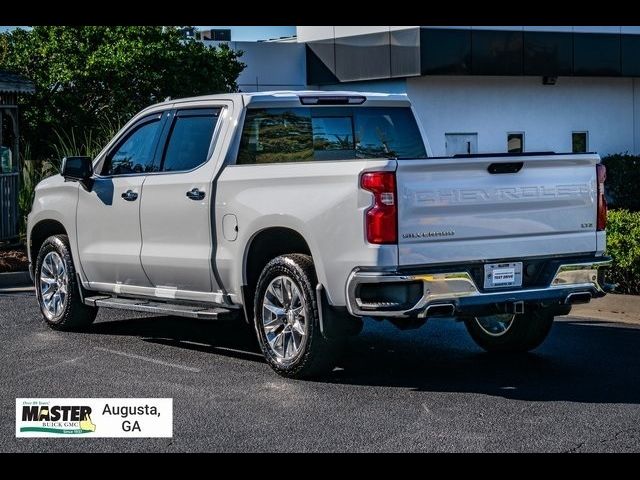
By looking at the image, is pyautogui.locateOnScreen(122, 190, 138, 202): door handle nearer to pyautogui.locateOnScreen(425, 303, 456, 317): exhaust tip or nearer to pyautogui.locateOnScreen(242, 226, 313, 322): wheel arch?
pyautogui.locateOnScreen(242, 226, 313, 322): wheel arch

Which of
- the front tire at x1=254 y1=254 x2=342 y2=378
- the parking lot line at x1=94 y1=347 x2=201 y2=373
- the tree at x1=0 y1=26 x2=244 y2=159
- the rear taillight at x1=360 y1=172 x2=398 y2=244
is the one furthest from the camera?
the tree at x1=0 y1=26 x2=244 y2=159

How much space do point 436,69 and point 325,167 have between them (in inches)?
752

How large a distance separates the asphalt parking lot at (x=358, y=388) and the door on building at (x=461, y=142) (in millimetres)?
17622

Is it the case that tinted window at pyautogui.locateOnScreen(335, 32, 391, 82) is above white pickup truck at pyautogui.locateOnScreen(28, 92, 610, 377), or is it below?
above

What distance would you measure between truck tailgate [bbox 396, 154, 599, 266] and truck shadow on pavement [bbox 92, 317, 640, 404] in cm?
93

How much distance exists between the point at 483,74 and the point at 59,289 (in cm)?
1836

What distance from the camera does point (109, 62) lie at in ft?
79.5

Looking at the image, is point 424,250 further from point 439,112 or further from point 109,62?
point 439,112

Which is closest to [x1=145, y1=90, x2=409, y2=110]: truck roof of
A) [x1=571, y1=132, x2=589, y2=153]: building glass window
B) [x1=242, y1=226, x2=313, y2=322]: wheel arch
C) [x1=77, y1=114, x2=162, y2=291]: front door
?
[x1=77, y1=114, x2=162, y2=291]: front door

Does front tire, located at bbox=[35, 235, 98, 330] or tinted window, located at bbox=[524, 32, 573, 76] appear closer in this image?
front tire, located at bbox=[35, 235, 98, 330]

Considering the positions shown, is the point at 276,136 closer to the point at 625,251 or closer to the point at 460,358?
the point at 460,358

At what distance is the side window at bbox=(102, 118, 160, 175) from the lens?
10141mm
